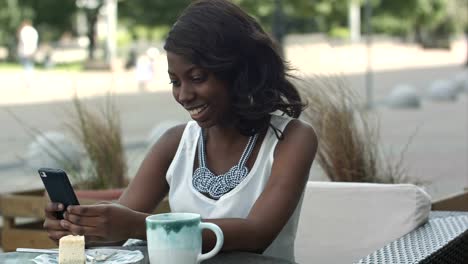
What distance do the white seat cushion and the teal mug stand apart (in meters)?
1.31

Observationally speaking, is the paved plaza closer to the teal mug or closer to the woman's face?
the woman's face

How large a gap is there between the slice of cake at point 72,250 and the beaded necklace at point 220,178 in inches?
23.4

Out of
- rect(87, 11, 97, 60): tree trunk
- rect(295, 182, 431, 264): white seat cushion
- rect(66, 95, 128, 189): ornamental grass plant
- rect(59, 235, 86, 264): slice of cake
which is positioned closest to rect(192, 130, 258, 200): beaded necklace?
rect(59, 235, 86, 264): slice of cake

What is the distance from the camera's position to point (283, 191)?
9.23ft

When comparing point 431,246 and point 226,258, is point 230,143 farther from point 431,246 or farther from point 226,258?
point 431,246

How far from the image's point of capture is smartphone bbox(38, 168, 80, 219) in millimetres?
2458

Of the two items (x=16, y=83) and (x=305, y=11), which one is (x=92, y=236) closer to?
(x=305, y=11)

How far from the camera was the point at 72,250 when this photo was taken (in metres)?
2.39

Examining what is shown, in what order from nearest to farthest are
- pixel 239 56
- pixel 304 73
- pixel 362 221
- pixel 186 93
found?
pixel 186 93 < pixel 239 56 < pixel 362 221 < pixel 304 73

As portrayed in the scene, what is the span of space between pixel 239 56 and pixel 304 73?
2.26 m

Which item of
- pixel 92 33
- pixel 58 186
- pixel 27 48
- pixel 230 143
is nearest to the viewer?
pixel 58 186

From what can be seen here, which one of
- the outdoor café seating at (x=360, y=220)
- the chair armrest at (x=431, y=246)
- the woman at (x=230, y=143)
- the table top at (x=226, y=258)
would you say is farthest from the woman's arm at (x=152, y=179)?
the outdoor café seating at (x=360, y=220)

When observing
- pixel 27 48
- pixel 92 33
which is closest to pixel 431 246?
pixel 27 48

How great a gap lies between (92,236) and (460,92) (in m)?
24.8
